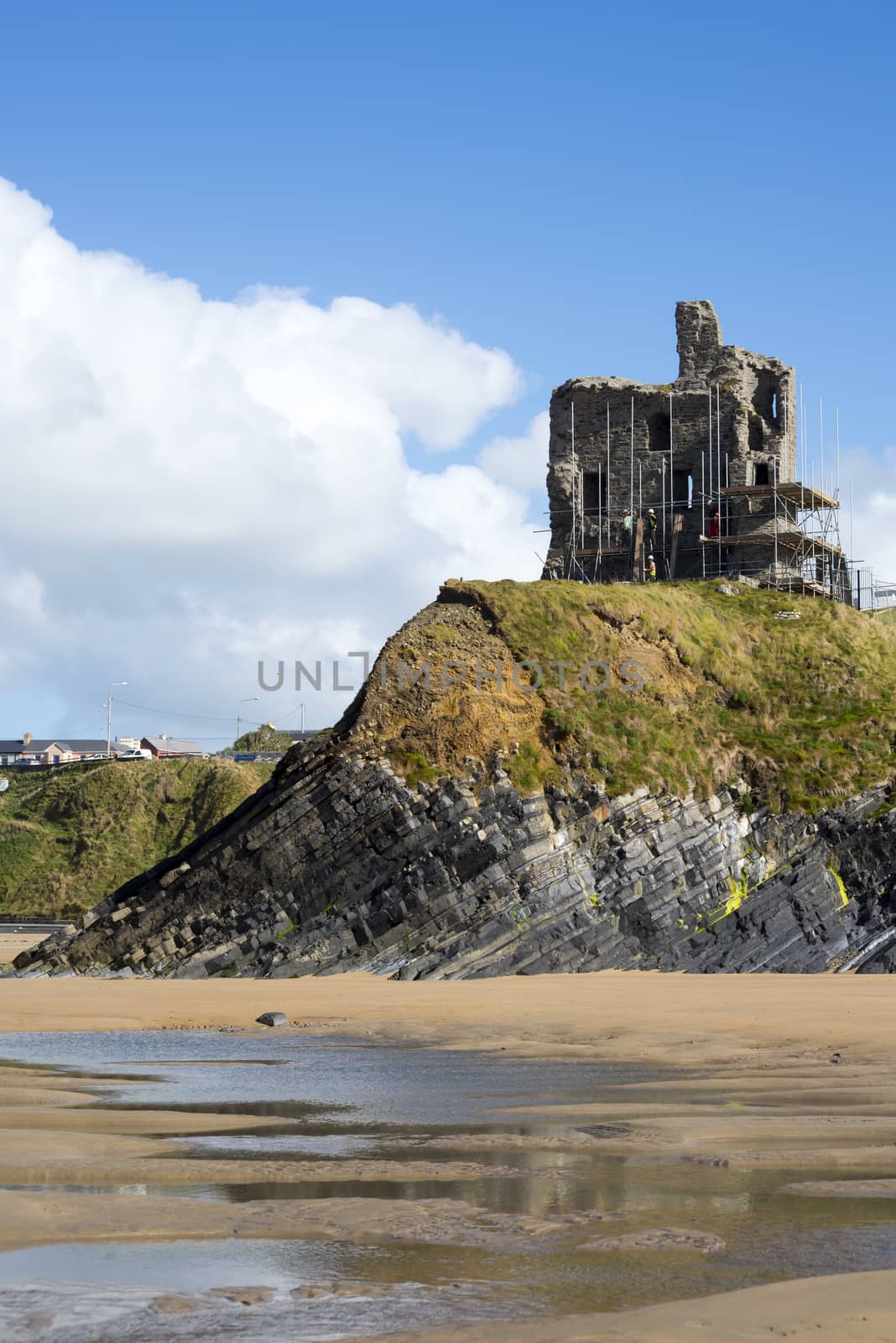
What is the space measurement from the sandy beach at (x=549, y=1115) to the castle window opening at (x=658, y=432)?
30018mm

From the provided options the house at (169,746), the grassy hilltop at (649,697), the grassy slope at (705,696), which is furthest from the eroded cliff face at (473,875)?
the house at (169,746)

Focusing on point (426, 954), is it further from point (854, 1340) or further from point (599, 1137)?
point (854, 1340)

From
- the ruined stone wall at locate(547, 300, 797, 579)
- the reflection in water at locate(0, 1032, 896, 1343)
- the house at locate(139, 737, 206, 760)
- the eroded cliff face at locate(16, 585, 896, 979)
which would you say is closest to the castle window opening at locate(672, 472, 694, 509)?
the ruined stone wall at locate(547, 300, 797, 579)

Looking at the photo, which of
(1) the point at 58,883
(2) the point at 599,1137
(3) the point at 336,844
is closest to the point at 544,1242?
(2) the point at 599,1137

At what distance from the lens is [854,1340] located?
5.47 meters

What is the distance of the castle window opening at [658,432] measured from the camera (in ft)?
161

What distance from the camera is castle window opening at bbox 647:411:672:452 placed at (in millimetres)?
49188

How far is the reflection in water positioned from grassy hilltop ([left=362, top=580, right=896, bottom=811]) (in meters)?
16.3

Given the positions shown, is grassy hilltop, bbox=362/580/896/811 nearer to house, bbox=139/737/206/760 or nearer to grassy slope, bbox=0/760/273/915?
grassy slope, bbox=0/760/273/915

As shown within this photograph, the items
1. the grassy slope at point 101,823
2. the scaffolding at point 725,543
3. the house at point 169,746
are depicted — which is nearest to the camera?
the scaffolding at point 725,543

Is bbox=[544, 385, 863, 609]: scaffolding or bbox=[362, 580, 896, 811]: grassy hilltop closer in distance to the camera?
bbox=[362, 580, 896, 811]: grassy hilltop

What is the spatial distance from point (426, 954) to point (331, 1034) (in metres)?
7.61

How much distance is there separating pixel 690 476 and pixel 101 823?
34.1 metres

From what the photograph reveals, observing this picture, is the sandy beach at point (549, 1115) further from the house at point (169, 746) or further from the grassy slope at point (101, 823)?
the house at point (169, 746)
